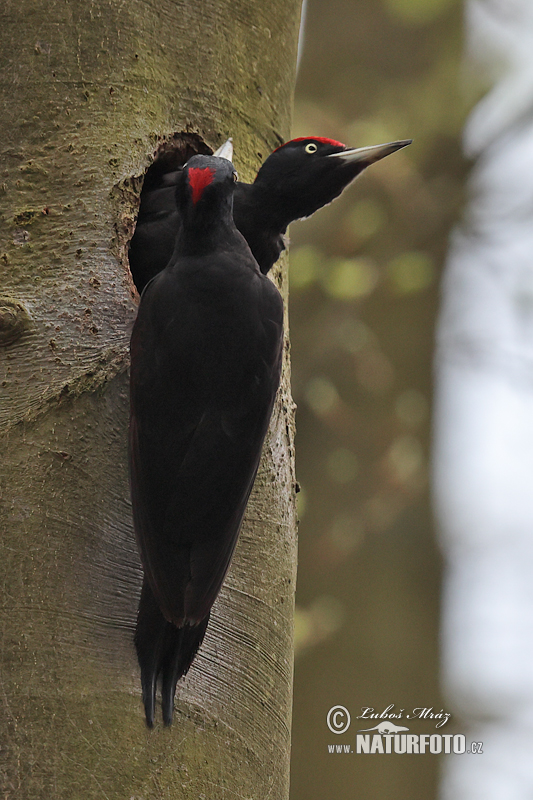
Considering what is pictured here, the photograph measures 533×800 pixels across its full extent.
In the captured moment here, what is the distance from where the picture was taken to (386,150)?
2.35 m

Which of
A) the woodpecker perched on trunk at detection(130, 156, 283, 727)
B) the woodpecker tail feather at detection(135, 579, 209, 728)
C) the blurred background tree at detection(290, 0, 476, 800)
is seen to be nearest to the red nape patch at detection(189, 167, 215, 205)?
the woodpecker perched on trunk at detection(130, 156, 283, 727)

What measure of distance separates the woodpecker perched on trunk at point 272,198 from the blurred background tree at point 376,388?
159 cm

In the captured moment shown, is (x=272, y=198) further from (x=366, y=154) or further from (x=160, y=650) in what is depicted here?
(x=160, y=650)

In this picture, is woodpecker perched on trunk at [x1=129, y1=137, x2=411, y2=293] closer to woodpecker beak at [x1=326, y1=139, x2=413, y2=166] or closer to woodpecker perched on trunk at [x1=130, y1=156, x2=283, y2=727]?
woodpecker beak at [x1=326, y1=139, x2=413, y2=166]

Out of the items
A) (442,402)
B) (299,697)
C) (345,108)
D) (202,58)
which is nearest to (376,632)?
(299,697)

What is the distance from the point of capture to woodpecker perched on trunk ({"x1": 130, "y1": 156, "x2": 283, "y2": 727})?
1.72 m

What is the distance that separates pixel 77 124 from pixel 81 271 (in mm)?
329

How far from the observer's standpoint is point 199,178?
1955mm

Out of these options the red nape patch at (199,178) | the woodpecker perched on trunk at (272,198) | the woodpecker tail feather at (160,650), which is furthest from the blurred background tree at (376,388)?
the woodpecker tail feather at (160,650)

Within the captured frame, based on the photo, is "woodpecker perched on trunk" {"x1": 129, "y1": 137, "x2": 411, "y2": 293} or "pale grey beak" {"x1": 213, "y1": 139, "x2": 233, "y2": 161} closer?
"pale grey beak" {"x1": 213, "y1": 139, "x2": 233, "y2": 161}

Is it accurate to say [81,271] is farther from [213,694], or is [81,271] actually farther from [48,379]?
[213,694]

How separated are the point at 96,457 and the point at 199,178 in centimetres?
60

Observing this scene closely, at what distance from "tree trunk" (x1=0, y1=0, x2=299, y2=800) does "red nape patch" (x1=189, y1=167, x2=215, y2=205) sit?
17cm

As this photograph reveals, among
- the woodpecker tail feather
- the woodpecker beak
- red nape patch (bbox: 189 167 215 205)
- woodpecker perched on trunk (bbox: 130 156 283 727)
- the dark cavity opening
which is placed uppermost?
the woodpecker beak
